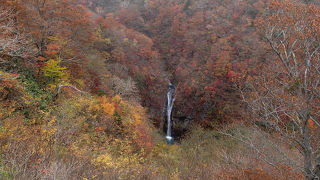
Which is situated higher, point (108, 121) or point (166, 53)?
point (108, 121)

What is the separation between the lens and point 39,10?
1195 cm

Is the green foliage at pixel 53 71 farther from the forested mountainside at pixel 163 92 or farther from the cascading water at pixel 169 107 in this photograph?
the cascading water at pixel 169 107

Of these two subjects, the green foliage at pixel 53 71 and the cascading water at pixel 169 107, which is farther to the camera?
the cascading water at pixel 169 107

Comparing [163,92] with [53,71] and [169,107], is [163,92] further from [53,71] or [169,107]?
[53,71]

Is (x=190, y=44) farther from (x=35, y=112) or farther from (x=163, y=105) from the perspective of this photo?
(x=35, y=112)

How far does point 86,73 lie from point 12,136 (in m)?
9.36

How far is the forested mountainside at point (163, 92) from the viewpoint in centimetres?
554

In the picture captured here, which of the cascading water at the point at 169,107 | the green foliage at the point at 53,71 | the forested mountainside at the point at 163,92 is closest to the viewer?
the forested mountainside at the point at 163,92

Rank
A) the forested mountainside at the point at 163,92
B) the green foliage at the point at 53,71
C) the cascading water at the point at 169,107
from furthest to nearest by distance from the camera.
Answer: the cascading water at the point at 169,107 → the green foliage at the point at 53,71 → the forested mountainside at the point at 163,92

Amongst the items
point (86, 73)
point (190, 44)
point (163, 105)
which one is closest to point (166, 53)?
point (190, 44)

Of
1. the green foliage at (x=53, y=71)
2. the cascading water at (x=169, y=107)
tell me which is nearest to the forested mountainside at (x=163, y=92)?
the green foliage at (x=53, y=71)

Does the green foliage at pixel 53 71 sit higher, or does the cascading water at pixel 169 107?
the green foliage at pixel 53 71

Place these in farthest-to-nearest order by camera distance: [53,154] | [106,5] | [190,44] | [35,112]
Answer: [106,5]
[190,44]
[35,112]
[53,154]

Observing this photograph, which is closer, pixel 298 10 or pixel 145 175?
pixel 298 10
